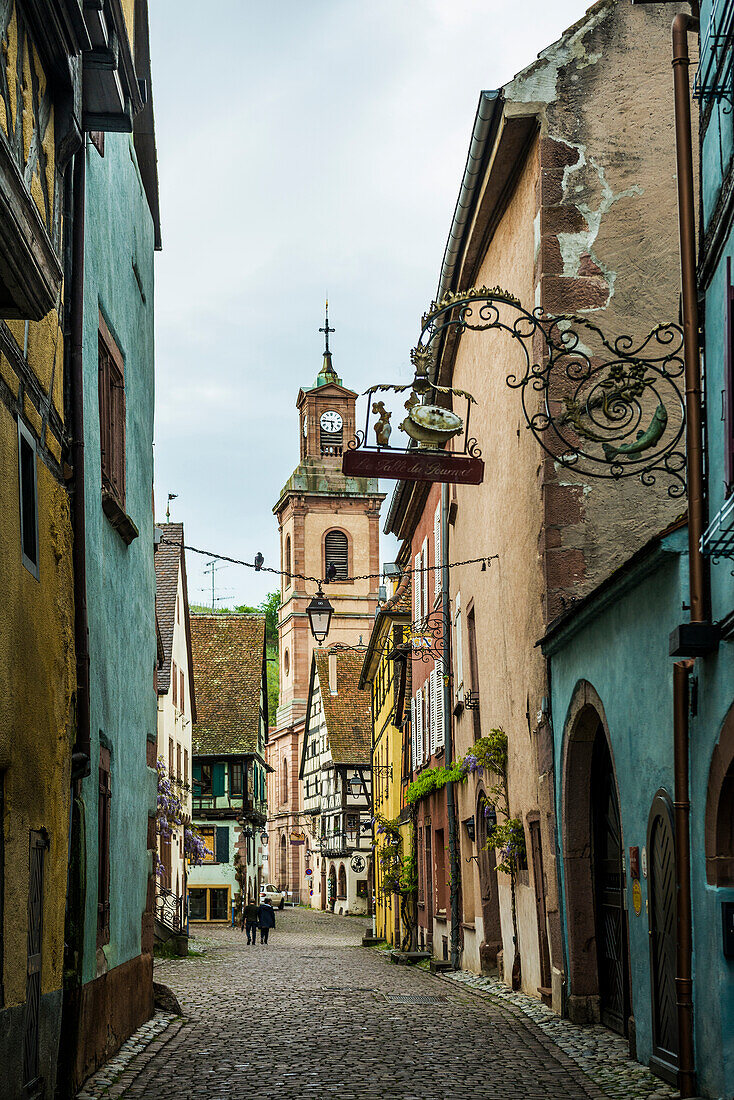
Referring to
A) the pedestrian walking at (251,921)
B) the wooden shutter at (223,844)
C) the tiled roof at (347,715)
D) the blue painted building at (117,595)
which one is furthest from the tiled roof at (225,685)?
the blue painted building at (117,595)

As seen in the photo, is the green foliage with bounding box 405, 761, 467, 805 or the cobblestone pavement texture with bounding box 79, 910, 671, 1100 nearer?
the cobblestone pavement texture with bounding box 79, 910, 671, 1100

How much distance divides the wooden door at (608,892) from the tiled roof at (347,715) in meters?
46.1

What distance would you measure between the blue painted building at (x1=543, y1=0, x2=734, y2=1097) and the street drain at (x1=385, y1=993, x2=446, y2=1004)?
3.28m

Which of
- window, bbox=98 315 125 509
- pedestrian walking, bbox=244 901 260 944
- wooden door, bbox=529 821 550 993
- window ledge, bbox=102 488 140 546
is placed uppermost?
window, bbox=98 315 125 509

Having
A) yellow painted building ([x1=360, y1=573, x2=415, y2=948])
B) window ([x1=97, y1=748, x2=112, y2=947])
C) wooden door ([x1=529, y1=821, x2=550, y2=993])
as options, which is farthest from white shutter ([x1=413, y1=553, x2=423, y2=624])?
window ([x1=97, y1=748, x2=112, y2=947])

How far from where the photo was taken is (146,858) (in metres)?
14.4

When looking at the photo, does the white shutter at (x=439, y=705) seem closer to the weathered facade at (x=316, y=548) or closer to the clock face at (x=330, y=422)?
the weathered facade at (x=316, y=548)

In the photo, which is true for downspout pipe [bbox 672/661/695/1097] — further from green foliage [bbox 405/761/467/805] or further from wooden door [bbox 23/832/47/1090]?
green foliage [bbox 405/761/467/805]

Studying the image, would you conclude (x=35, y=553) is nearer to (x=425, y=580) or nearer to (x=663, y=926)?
(x=663, y=926)

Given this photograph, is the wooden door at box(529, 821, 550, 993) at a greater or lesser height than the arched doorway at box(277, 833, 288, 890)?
greater

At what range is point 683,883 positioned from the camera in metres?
8.46

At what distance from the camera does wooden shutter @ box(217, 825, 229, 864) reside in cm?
5222

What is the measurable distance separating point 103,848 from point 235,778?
42.9 m

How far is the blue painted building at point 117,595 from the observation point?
9859mm
